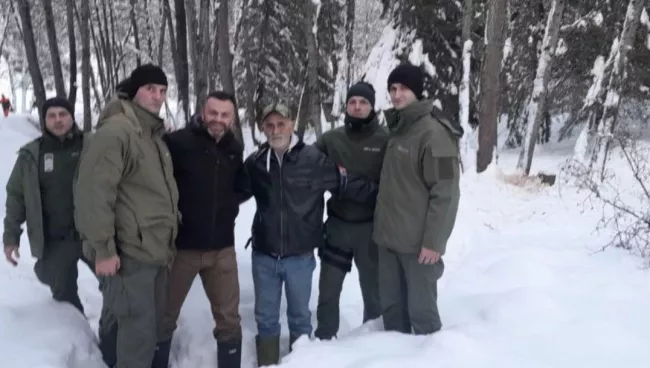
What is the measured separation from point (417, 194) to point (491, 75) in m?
8.25

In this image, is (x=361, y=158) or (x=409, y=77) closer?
(x=409, y=77)

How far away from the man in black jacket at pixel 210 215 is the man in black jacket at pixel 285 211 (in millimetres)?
201

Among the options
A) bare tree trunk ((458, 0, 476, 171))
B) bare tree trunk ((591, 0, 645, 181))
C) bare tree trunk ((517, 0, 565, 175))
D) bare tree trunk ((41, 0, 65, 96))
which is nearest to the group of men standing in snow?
bare tree trunk ((41, 0, 65, 96))

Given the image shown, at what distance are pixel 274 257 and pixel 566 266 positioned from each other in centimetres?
320

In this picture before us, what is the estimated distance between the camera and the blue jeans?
409cm

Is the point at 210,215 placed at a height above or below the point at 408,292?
above

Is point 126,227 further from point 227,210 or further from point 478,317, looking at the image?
point 478,317

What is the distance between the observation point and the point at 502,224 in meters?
8.06

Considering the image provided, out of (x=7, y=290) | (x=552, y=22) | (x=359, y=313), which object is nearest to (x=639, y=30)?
(x=552, y=22)

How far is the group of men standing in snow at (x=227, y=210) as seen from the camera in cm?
347

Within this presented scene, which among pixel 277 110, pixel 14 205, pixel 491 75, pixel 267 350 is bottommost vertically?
pixel 267 350

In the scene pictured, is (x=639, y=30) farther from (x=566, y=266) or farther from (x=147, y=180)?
(x=147, y=180)

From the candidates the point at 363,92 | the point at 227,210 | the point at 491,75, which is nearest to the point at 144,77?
the point at 227,210

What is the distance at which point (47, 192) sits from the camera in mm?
4336
